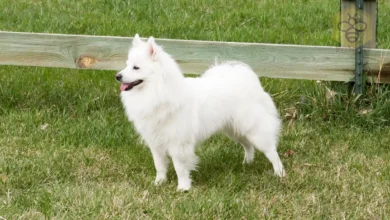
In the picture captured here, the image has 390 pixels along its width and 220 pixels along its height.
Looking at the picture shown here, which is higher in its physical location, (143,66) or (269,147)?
(143,66)

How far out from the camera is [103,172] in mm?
4742

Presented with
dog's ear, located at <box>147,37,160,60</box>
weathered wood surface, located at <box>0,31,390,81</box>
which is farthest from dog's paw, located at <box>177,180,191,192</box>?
weathered wood surface, located at <box>0,31,390,81</box>

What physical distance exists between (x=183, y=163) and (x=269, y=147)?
2.17 feet

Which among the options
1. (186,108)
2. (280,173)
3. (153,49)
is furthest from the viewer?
(280,173)

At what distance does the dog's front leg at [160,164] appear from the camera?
450 cm

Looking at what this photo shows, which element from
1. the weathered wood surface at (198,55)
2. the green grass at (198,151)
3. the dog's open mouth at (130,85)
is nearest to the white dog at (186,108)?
the dog's open mouth at (130,85)

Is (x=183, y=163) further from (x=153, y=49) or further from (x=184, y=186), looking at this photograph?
(x=153, y=49)

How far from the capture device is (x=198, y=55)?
5605 mm

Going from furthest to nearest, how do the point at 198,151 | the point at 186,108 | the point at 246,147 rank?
the point at 198,151, the point at 246,147, the point at 186,108

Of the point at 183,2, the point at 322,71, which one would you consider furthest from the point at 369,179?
the point at 183,2

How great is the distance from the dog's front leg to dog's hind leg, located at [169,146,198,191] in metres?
0.10

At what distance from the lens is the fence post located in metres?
5.36

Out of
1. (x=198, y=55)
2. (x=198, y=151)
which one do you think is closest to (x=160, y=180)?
(x=198, y=151)

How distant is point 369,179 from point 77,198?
1908mm
